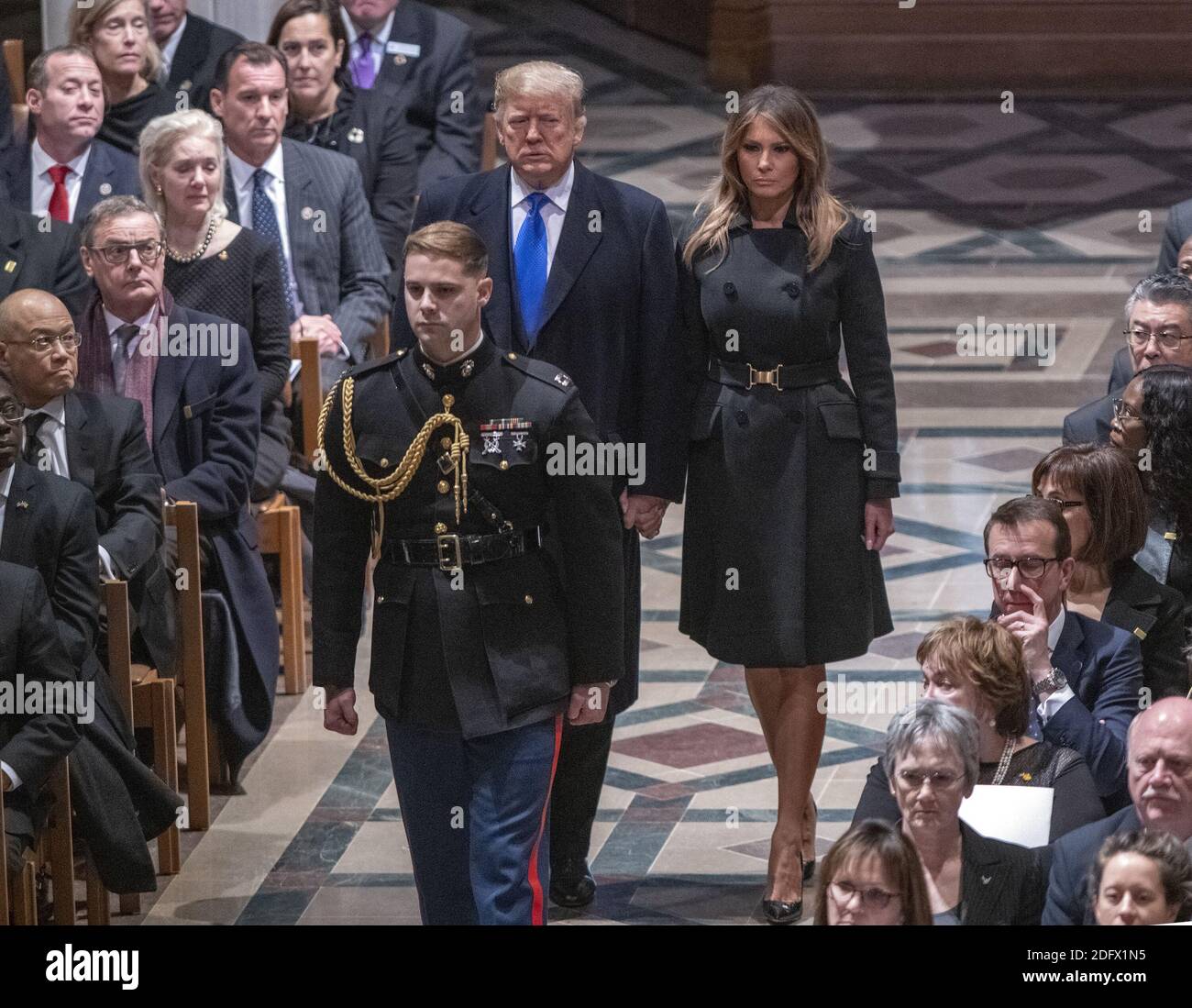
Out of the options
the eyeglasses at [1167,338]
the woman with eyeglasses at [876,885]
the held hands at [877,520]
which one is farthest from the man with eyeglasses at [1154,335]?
the woman with eyeglasses at [876,885]

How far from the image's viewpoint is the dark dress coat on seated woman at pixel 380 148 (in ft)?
27.8

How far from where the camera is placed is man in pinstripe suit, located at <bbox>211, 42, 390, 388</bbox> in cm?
750

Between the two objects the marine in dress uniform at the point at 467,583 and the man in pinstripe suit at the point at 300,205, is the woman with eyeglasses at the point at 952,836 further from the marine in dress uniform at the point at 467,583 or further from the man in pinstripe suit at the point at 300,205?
the man in pinstripe suit at the point at 300,205

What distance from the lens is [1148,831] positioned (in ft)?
12.4

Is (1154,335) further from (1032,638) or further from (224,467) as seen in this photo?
(224,467)

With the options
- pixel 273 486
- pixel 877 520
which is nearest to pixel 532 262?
pixel 877 520

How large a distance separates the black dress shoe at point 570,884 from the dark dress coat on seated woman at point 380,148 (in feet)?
11.5

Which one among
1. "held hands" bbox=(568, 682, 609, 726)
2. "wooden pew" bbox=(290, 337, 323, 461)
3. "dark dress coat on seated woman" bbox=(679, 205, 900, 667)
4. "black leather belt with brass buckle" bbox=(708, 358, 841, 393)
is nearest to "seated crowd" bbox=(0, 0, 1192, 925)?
"wooden pew" bbox=(290, 337, 323, 461)

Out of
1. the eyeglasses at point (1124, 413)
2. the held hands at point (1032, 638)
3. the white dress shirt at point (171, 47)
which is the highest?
the white dress shirt at point (171, 47)

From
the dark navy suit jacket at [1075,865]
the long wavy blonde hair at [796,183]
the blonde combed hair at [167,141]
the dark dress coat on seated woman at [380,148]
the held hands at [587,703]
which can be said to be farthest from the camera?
the dark dress coat on seated woman at [380,148]

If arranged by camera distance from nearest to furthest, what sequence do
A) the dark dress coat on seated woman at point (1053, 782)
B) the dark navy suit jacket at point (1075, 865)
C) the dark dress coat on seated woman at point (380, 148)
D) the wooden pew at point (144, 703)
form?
1. the dark navy suit jacket at point (1075, 865)
2. the dark dress coat on seated woman at point (1053, 782)
3. the wooden pew at point (144, 703)
4. the dark dress coat on seated woman at point (380, 148)
